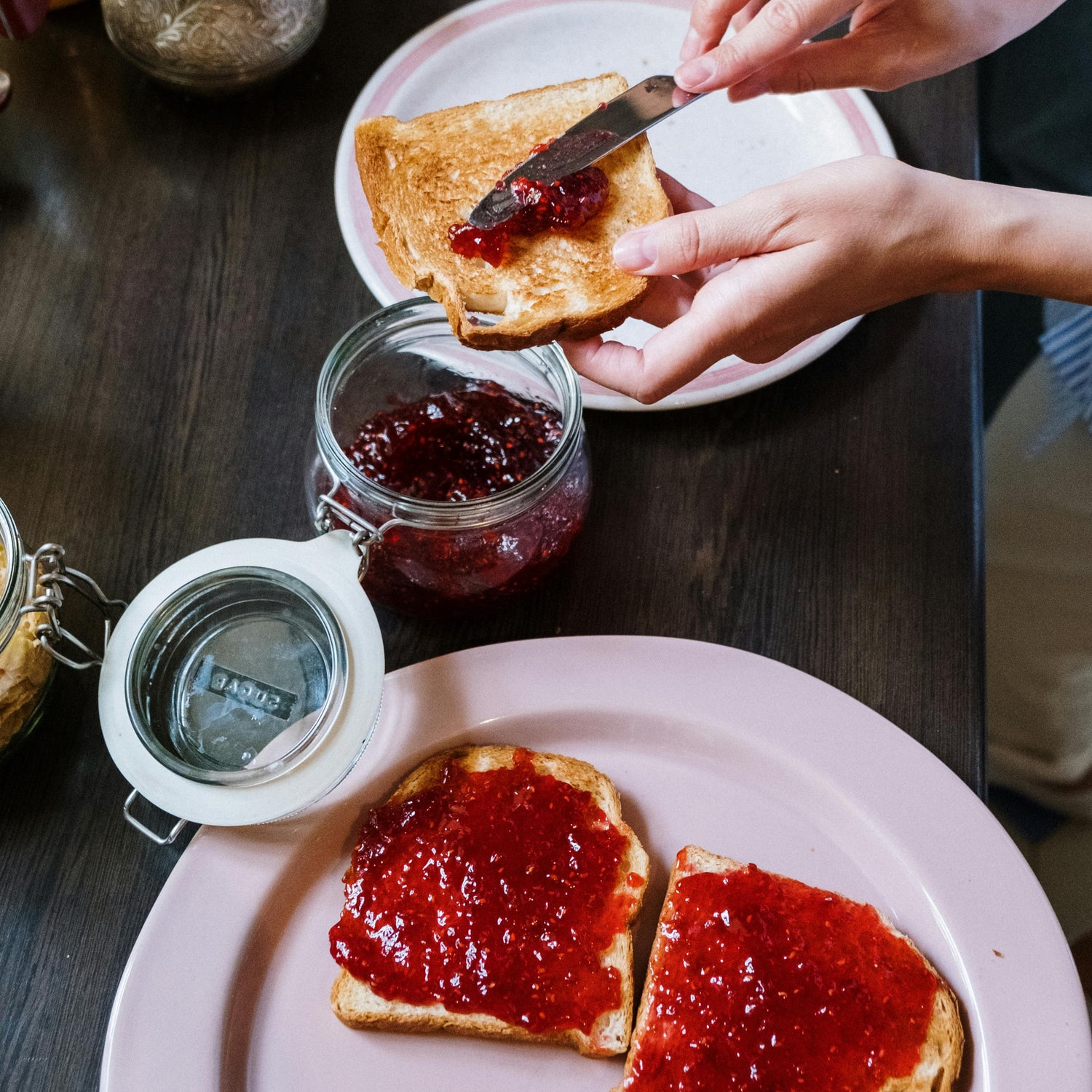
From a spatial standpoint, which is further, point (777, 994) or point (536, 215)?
point (536, 215)

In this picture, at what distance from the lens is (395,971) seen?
1.51 m

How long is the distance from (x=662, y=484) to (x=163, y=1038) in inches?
49.5

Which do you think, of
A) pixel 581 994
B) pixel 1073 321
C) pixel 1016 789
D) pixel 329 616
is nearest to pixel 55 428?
pixel 329 616

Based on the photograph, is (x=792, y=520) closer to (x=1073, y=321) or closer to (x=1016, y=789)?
(x=1016, y=789)

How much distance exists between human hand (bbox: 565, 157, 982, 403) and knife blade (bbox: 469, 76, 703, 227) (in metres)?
0.20

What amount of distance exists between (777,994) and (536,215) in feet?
4.34

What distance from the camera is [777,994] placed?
151 cm

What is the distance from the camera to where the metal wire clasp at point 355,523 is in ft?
5.21

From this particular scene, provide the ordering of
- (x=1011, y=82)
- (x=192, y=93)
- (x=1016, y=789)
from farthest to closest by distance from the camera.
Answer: (x=1011, y=82)
(x=1016, y=789)
(x=192, y=93)

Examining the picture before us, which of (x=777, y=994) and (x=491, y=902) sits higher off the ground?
(x=491, y=902)

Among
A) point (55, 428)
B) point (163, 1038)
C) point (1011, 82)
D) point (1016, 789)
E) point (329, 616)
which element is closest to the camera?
point (163, 1038)

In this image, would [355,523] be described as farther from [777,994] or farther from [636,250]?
[777,994]

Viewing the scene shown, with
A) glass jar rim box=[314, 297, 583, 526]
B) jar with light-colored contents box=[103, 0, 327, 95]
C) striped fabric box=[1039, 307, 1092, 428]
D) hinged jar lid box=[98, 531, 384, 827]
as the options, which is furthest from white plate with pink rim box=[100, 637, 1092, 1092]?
striped fabric box=[1039, 307, 1092, 428]

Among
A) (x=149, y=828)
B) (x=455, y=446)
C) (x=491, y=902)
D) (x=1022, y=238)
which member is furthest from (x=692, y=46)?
(x=149, y=828)
